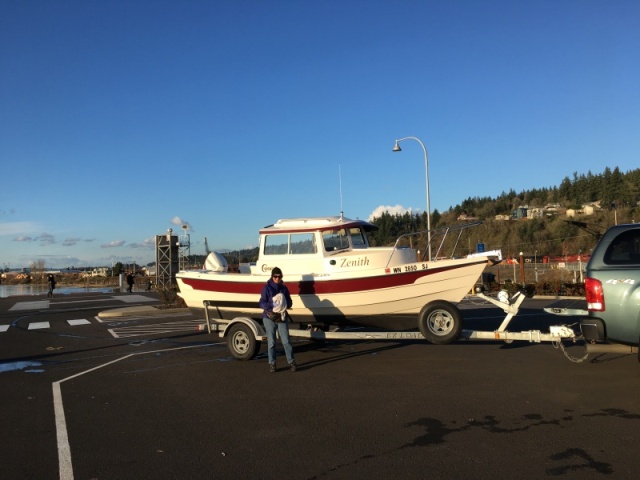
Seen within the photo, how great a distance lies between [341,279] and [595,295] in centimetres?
441

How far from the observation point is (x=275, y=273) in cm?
895

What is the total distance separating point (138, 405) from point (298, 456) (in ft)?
10.1

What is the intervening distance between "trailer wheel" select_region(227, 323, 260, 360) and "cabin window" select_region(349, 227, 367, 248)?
308 centimetres

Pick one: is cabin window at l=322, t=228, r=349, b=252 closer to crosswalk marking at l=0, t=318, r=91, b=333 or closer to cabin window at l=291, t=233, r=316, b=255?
cabin window at l=291, t=233, r=316, b=255

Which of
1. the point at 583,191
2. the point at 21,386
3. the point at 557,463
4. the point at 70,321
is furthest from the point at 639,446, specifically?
the point at 583,191

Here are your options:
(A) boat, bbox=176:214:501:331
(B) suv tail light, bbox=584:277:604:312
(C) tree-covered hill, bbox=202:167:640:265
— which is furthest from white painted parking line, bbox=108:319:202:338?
(C) tree-covered hill, bbox=202:167:640:265

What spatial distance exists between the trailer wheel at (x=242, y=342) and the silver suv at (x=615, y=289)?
5.59 m

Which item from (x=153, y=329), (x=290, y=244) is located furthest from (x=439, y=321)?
(x=153, y=329)

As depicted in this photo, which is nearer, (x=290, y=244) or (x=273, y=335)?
(x=273, y=335)

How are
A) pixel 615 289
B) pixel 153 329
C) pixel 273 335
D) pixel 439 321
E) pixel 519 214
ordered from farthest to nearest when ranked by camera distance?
pixel 519 214 → pixel 153 329 → pixel 439 321 → pixel 273 335 → pixel 615 289

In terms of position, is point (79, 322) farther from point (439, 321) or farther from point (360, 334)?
point (439, 321)

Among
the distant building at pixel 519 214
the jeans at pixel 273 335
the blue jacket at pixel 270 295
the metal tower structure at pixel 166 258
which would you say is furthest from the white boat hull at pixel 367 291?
the distant building at pixel 519 214

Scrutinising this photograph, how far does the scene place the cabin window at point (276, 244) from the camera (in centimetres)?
1106

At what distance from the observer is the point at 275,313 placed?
8.76m
